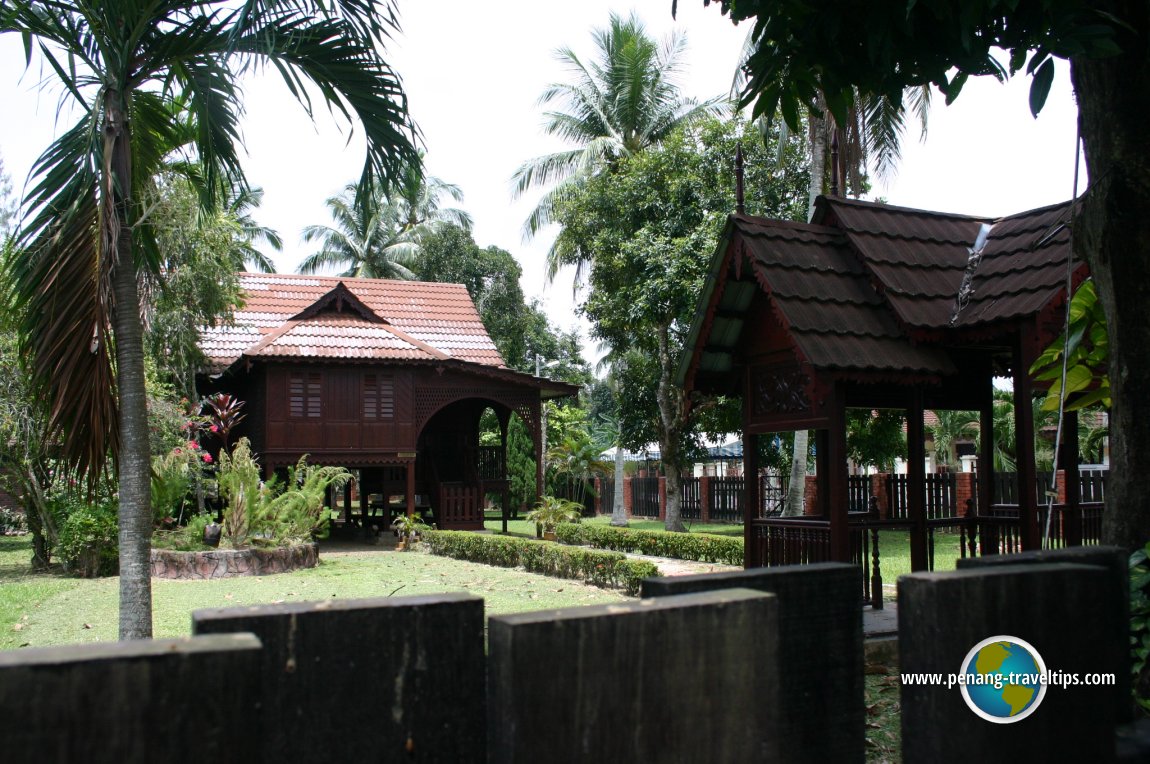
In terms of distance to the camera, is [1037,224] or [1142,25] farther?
[1037,224]

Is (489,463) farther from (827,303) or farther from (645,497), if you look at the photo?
(827,303)

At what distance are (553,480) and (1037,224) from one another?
93.2 feet

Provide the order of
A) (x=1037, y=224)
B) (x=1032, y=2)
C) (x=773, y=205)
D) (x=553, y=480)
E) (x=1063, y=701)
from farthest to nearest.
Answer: (x=553, y=480)
(x=773, y=205)
(x=1037, y=224)
(x=1032, y=2)
(x=1063, y=701)

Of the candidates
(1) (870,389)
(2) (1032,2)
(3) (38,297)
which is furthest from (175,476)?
(2) (1032,2)

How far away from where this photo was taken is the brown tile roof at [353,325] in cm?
2175

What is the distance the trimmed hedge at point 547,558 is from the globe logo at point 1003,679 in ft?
29.8

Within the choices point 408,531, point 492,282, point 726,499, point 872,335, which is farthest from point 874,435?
point 492,282

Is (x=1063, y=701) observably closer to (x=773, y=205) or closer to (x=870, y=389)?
(x=870, y=389)

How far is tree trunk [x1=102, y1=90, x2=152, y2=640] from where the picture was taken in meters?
6.42

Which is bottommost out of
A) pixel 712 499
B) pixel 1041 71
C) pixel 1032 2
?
pixel 712 499

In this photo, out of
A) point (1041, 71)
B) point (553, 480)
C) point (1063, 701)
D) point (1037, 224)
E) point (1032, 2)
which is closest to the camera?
point (1063, 701)

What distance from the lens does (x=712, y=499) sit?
3002 centimetres

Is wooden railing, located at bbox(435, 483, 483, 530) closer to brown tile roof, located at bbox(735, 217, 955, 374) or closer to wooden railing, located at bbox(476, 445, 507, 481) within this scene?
wooden railing, located at bbox(476, 445, 507, 481)

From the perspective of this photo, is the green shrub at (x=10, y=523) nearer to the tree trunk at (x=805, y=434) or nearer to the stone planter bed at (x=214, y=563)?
the stone planter bed at (x=214, y=563)
